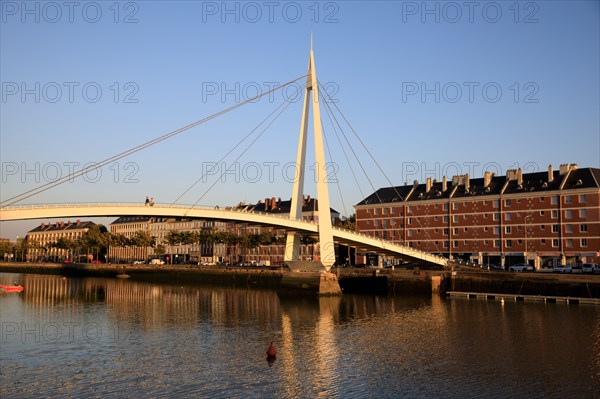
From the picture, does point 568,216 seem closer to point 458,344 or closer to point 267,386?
point 458,344

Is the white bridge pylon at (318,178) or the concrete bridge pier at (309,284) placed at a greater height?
the white bridge pylon at (318,178)

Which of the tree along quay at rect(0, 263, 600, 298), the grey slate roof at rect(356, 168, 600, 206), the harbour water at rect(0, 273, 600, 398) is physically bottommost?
the harbour water at rect(0, 273, 600, 398)

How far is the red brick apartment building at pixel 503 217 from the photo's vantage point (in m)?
65.8

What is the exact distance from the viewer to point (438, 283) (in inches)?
2296

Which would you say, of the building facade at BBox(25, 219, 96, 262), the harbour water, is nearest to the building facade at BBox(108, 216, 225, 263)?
the building facade at BBox(25, 219, 96, 262)

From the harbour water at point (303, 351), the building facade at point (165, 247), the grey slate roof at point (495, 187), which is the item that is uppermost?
the grey slate roof at point (495, 187)

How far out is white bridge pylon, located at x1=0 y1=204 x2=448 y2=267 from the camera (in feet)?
139

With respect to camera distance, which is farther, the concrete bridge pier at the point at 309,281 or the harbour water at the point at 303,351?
the concrete bridge pier at the point at 309,281

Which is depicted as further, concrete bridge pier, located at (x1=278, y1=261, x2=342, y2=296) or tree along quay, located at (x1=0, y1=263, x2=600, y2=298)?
concrete bridge pier, located at (x1=278, y1=261, x2=342, y2=296)

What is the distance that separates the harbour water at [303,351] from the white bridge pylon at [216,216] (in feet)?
23.6

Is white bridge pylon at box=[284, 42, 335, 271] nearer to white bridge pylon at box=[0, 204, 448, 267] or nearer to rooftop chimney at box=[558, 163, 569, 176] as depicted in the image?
white bridge pylon at box=[0, 204, 448, 267]

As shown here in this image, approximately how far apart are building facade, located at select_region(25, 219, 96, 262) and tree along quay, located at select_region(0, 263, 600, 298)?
242ft

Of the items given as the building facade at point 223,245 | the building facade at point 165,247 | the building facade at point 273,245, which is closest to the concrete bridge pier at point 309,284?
the building facade at point 223,245

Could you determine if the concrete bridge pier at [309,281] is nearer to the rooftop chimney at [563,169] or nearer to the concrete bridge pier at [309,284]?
the concrete bridge pier at [309,284]
